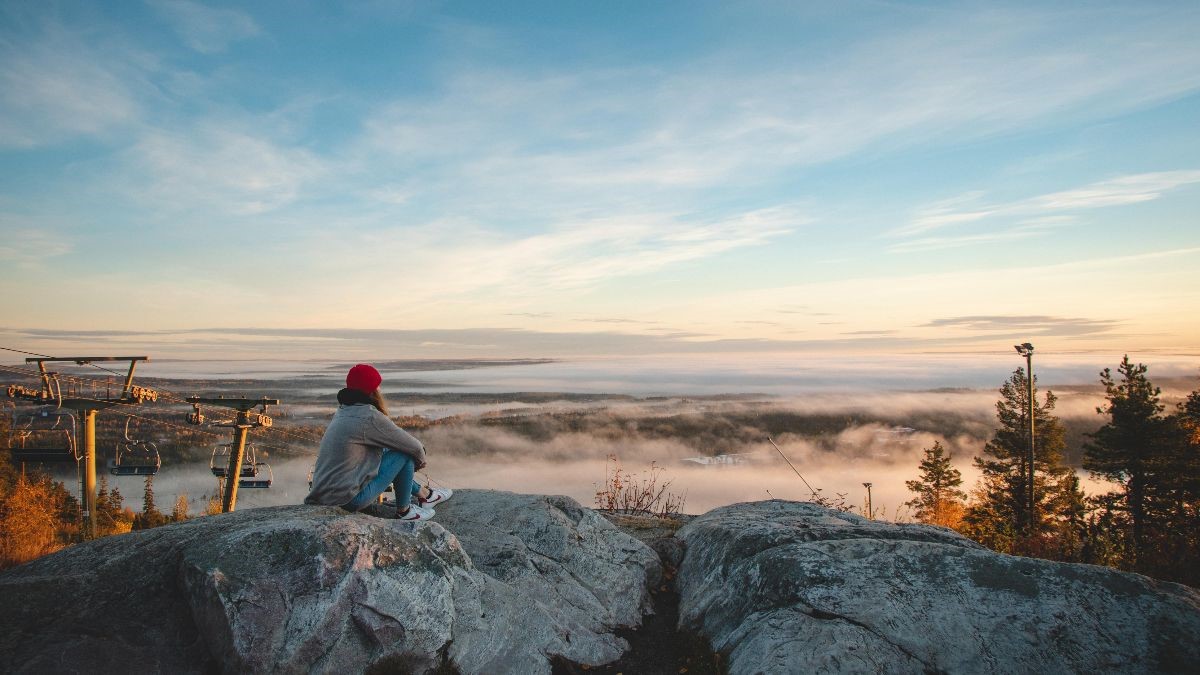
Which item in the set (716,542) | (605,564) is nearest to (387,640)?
(605,564)

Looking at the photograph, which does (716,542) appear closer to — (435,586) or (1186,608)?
(435,586)

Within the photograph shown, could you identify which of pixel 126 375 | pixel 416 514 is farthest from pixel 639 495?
pixel 126 375

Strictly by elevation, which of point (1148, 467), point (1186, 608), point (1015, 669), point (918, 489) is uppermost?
point (1186, 608)

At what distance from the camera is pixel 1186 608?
6.88m

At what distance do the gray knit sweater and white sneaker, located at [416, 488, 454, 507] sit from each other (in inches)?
82.6

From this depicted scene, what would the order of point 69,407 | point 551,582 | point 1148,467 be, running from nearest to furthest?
point 551,582 < point 69,407 < point 1148,467

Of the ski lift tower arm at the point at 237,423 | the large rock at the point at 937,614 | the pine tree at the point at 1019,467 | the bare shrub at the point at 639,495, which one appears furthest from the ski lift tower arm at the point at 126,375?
the pine tree at the point at 1019,467

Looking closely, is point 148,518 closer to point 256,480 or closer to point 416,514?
point 256,480

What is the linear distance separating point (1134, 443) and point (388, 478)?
4794 cm

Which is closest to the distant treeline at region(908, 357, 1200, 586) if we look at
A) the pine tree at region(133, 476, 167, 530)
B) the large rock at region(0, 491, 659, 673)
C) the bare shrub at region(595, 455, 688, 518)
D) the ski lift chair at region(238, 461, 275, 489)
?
the bare shrub at region(595, 455, 688, 518)

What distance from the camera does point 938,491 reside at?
56.2 m

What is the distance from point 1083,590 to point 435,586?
7907 millimetres

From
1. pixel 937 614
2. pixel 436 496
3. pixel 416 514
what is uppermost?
pixel 416 514

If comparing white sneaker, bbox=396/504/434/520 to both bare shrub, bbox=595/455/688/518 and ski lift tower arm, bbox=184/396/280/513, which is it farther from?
ski lift tower arm, bbox=184/396/280/513
